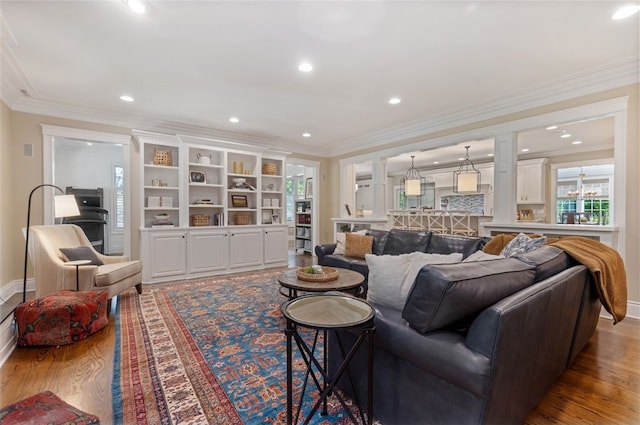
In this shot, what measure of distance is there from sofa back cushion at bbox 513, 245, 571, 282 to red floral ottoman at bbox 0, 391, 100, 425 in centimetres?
256

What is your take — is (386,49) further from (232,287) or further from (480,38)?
(232,287)

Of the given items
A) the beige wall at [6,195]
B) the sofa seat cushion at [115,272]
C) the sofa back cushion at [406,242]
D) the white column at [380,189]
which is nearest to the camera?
the sofa seat cushion at [115,272]

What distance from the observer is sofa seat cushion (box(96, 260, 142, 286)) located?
3106 millimetres

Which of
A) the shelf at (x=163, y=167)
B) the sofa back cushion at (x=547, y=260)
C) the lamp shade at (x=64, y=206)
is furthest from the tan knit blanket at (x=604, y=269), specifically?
the shelf at (x=163, y=167)

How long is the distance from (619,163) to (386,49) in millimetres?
2853

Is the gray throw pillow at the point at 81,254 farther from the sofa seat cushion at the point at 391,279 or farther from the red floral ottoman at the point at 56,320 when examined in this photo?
the sofa seat cushion at the point at 391,279

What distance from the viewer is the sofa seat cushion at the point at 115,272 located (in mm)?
3106

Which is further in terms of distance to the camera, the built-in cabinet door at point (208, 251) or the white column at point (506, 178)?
the built-in cabinet door at point (208, 251)

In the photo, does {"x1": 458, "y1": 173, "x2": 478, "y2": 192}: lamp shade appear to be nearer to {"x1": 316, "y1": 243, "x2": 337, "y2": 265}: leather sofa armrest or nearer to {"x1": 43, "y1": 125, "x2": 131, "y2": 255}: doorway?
{"x1": 316, "y1": 243, "x2": 337, "y2": 265}: leather sofa armrest

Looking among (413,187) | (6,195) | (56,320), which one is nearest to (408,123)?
(413,187)

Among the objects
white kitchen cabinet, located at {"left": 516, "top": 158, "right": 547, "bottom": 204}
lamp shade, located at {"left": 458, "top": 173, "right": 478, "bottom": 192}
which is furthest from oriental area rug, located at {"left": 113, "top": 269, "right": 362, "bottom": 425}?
white kitchen cabinet, located at {"left": 516, "top": 158, "right": 547, "bottom": 204}

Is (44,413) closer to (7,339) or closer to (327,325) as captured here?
(7,339)

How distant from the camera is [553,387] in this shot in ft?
6.31

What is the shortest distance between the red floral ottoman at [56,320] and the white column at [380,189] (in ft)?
15.2
